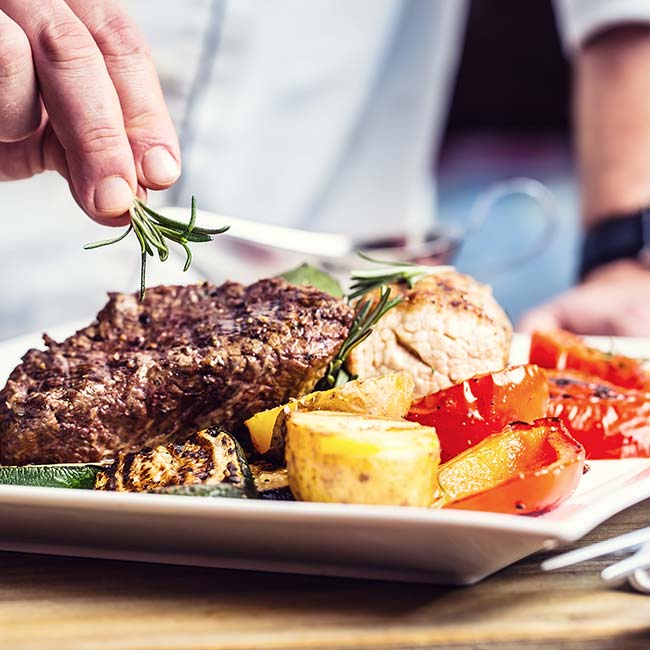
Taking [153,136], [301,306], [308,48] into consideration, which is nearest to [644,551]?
[301,306]

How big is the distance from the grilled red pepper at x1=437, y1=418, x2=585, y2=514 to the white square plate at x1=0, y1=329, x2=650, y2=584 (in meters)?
0.07

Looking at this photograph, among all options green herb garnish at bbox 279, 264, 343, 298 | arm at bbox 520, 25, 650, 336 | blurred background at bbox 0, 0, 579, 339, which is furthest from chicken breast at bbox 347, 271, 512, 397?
arm at bbox 520, 25, 650, 336

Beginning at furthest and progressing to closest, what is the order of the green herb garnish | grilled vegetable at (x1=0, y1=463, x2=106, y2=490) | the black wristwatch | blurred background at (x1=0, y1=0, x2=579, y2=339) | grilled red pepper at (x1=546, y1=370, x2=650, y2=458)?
the black wristwatch, blurred background at (x1=0, y1=0, x2=579, y2=339), the green herb garnish, grilled red pepper at (x1=546, y1=370, x2=650, y2=458), grilled vegetable at (x1=0, y1=463, x2=106, y2=490)

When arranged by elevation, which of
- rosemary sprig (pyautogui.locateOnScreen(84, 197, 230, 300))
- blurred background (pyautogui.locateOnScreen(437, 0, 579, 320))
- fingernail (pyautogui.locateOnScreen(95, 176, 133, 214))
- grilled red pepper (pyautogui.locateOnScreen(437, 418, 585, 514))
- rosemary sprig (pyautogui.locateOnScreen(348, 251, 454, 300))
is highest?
fingernail (pyautogui.locateOnScreen(95, 176, 133, 214))

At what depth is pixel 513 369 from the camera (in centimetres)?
207

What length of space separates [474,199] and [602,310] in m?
4.37

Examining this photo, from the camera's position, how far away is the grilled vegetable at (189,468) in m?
1.73

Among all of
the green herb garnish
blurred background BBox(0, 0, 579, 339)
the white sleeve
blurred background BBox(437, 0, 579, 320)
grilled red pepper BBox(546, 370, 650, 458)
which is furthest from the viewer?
blurred background BBox(437, 0, 579, 320)

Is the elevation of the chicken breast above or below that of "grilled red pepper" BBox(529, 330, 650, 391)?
above

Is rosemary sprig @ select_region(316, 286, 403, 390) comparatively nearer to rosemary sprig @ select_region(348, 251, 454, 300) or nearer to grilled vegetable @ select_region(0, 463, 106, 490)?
rosemary sprig @ select_region(348, 251, 454, 300)

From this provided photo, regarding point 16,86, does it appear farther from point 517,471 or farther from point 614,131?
point 614,131

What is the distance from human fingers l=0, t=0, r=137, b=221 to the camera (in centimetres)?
191

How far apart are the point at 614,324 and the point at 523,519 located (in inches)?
93.3

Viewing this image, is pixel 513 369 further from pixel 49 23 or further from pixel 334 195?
pixel 334 195
